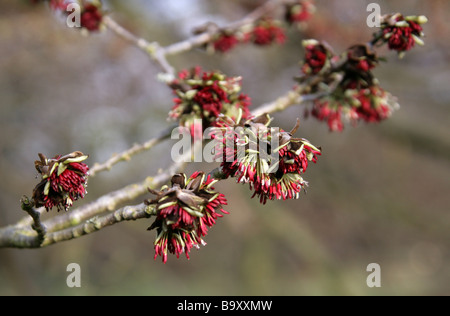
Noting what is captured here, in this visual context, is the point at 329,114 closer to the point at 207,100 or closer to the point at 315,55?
the point at 315,55

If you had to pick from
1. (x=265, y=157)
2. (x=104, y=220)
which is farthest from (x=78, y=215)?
(x=265, y=157)

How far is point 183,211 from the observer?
106cm

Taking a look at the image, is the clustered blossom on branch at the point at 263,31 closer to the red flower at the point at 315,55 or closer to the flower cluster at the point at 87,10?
the flower cluster at the point at 87,10

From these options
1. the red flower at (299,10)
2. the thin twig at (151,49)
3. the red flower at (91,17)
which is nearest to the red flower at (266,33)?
the red flower at (299,10)

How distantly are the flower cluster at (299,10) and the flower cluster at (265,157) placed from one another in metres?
1.88

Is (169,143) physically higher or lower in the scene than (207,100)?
higher

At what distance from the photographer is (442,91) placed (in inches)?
187

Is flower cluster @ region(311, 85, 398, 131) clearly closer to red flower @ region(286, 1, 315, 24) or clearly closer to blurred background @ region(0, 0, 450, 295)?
red flower @ region(286, 1, 315, 24)

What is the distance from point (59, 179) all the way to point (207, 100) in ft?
2.01

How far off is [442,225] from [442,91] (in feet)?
5.02

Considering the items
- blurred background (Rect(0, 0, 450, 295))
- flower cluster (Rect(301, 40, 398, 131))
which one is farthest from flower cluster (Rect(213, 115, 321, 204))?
blurred background (Rect(0, 0, 450, 295))

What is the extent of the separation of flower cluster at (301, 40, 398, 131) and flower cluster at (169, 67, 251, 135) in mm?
372

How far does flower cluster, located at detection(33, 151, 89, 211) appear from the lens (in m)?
1.14

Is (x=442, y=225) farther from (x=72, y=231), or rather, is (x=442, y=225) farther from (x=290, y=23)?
(x=72, y=231)
